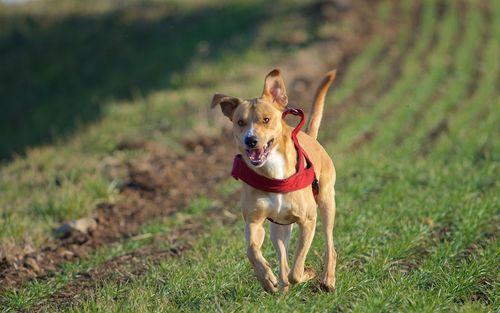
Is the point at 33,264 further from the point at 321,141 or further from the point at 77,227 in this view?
the point at 321,141

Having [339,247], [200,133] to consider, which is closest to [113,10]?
[200,133]

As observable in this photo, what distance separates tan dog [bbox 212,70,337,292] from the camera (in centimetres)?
523

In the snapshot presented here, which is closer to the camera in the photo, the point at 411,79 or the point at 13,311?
the point at 13,311

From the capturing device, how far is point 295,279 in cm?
543

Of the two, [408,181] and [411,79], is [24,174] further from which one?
[411,79]

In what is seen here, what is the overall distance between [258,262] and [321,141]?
27.8 feet

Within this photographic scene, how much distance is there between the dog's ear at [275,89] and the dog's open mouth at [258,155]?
50 centimetres

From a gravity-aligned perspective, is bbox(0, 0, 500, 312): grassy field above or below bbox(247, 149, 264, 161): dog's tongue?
below

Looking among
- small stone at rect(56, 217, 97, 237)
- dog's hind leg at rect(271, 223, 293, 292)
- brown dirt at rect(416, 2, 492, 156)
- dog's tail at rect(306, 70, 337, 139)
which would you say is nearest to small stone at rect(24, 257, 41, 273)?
small stone at rect(56, 217, 97, 237)

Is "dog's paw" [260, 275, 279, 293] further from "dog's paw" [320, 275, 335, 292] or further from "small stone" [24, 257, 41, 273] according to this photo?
"small stone" [24, 257, 41, 273]

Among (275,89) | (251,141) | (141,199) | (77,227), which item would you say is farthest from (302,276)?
(141,199)

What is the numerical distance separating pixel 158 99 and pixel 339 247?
36.4 ft

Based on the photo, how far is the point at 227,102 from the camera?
5621 mm

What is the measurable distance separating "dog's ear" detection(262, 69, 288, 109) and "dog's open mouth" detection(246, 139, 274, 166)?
19.6 inches
